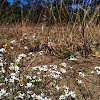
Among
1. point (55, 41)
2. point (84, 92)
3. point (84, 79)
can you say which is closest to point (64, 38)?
point (55, 41)

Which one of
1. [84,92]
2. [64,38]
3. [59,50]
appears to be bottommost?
[84,92]

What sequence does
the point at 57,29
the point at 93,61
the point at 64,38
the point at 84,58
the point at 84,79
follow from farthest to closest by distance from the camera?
the point at 57,29
the point at 64,38
the point at 84,58
the point at 93,61
the point at 84,79

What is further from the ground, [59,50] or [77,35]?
[77,35]

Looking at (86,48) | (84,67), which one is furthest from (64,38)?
(84,67)

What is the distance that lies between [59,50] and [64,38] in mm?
327

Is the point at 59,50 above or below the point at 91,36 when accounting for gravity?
below

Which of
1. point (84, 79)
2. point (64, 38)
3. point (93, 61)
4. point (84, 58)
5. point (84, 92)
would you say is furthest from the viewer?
point (64, 38)

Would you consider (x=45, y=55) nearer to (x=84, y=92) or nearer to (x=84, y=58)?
(x=84, y=58)

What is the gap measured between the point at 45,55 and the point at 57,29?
73 cm

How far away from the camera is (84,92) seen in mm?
1556

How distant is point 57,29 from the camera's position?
318cm

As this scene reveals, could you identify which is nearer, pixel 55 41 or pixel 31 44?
pixel 55 41

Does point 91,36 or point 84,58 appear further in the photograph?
point 91,36

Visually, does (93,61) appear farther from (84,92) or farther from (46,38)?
(46,38)
